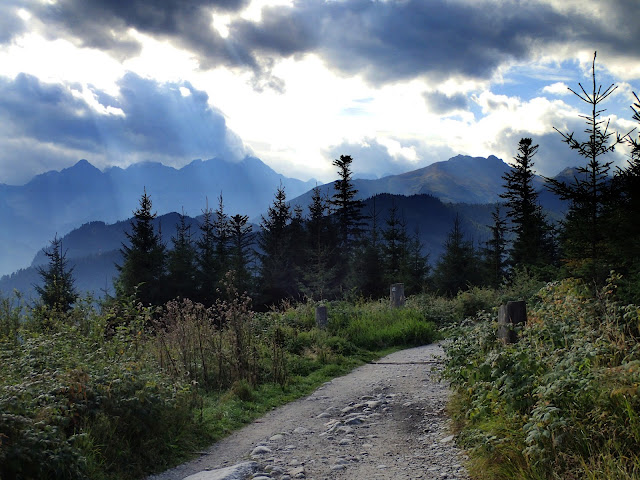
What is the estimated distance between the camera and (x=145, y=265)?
131 ft

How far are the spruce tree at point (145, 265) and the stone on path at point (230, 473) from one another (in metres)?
34.3

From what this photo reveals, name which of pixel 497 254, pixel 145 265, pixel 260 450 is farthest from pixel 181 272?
pixel 260 450

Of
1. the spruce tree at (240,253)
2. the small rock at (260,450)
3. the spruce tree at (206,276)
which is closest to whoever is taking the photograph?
the small rock at (260,450)

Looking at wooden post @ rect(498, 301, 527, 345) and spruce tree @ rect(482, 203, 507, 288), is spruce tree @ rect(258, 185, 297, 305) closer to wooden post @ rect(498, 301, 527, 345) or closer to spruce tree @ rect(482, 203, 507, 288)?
spruce tree @ rect(482, 203, 507, 288)

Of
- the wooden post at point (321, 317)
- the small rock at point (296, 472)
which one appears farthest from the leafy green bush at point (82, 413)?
the wooden post at point (321, 317)

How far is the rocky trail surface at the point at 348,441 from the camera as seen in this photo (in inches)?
202

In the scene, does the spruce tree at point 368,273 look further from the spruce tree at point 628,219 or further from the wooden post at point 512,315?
the wooden post at point 512,315

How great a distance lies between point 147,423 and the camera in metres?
5.78

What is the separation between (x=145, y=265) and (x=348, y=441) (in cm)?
3666

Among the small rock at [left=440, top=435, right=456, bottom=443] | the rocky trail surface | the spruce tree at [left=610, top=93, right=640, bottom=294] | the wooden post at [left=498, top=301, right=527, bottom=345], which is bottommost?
the rocky trail surface

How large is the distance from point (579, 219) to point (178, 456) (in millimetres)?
13313

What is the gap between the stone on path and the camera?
501cm

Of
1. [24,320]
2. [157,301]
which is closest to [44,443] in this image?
[24,320]

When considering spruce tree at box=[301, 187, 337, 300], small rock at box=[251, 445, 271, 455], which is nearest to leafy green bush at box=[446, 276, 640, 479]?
small rock at box=[251, 445, 271, 455]
